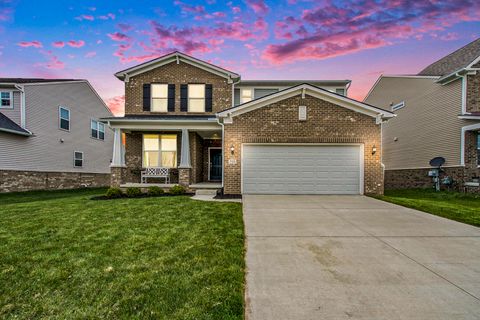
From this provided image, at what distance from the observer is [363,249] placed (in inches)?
162

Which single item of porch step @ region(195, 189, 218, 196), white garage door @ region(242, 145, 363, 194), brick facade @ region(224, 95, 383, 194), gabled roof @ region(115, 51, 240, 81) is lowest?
porch step @ region(195, 189, 218, 196)

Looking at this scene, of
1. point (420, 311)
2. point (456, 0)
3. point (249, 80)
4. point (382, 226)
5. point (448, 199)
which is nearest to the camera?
point (420, 311)

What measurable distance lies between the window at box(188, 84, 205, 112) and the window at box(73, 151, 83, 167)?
10284mm

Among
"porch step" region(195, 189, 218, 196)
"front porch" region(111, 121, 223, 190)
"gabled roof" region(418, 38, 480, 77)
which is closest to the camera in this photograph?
"porch step" region(195, 189, 218, 196)

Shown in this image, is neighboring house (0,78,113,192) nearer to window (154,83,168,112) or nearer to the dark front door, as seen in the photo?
window (154,83,168,112)

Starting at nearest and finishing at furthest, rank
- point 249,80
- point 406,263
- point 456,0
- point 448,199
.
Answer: point 406,263, point 448,199, point 456,0, point 249,80

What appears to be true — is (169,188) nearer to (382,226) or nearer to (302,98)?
(302,98)

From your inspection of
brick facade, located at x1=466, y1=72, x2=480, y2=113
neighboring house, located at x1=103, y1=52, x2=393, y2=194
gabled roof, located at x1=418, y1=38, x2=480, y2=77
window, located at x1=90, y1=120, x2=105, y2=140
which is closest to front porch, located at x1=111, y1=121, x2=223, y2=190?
neighboring house, located at x1=103, y1=52, x2=393, y2=194

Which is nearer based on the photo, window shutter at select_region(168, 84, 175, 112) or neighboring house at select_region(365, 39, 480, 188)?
neighboring house at select_region(365, 39, 480, 188)

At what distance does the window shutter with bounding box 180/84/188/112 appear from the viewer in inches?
531

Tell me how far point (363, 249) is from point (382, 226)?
1828 millimetres

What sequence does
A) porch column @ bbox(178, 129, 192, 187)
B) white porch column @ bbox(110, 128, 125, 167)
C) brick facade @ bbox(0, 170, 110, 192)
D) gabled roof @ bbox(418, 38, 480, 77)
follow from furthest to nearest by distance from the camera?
brick facade @ bbox(0, 170, 110, 192), gabled roof @ bbox(418, 38, 480, 77), white porch column @ bbox(110, 128, 125, 167), porch column @ bbox(178, 129, 192, 187)

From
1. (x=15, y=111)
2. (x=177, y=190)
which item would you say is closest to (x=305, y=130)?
(x=177, y=190)

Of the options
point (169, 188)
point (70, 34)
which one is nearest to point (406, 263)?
point (169, 188)
